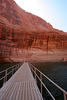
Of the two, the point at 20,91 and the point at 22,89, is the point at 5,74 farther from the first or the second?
the point at 20,91

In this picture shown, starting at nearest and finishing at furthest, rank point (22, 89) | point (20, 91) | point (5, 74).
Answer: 1. point (20, 91)
2. point (22, 89)
3. point (5, 74)

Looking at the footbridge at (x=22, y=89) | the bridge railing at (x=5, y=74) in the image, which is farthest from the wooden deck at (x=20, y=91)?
the bridge railing at (x=5, y=74)

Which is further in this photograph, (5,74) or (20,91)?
(5,74)

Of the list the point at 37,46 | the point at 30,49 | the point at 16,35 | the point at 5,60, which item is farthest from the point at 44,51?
the point at 5,60

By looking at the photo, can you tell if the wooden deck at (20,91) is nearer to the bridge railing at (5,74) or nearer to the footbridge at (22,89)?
the footbridge at (22,89)

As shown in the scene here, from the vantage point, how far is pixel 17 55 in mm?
30281

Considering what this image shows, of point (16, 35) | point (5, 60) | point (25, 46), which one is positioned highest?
point (16, 35)

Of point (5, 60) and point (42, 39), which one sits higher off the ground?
point (42, 39)

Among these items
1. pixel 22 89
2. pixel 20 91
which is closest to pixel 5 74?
pixel 22 89

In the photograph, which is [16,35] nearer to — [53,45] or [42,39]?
[42,39]

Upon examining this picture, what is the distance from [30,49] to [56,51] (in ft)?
41.8

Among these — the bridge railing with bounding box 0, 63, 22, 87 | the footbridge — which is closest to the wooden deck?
the footbridge

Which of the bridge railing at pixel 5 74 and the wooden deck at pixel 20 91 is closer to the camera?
the wooden deck at pixel 20 91

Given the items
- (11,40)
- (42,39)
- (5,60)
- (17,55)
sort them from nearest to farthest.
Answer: (5,60) → (17,55) → (11,40) → (42,39)
